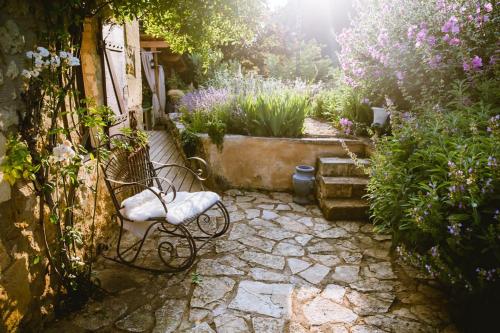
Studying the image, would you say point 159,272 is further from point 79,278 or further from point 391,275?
point 391,275

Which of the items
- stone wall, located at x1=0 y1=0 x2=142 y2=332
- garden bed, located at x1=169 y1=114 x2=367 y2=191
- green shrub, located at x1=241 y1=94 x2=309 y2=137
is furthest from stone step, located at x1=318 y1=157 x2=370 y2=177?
stone wall, located at x1=0 y1=0 x2=142 y2=332

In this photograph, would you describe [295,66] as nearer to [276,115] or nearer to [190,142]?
[276,115]

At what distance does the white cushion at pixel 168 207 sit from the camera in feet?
9.89

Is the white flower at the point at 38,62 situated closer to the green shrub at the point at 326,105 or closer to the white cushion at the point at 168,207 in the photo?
the white cushion at the point at 168,207

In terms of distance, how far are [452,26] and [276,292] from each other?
10.9 ft

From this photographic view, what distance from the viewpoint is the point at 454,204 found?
2432 millimetres

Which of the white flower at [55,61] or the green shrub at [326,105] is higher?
the white flower at [55,61]

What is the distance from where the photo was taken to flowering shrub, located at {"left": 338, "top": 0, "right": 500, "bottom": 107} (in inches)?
149

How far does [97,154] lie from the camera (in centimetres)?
267

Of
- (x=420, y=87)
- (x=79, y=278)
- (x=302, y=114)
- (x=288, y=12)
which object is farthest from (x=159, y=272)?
(x=288, y=12)

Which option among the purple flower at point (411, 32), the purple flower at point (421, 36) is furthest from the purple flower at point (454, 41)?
the purple flower at point (411, 32)

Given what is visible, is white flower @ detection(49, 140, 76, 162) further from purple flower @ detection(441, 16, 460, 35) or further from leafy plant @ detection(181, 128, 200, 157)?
purple flower @ detection(441, 16, 460, 35)

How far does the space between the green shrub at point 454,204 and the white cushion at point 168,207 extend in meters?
1.77

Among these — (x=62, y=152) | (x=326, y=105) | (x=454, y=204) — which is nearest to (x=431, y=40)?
(x=454, y=204)
